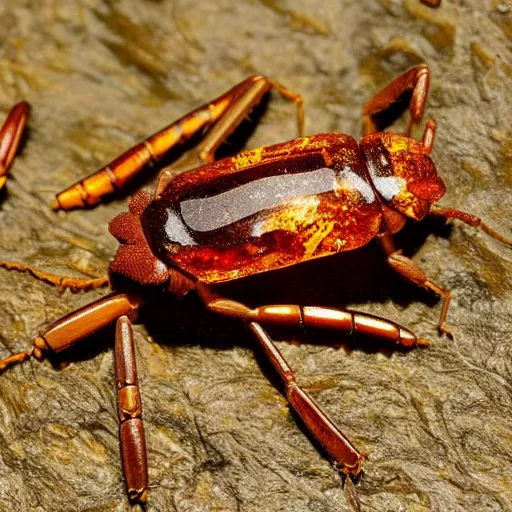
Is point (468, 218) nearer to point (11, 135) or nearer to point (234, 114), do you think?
point (234, 114)

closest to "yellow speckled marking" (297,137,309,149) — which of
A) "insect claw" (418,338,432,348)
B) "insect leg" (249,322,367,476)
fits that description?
"insect leg" (249,322,367,476)

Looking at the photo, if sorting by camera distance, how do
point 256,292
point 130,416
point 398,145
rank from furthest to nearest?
1. point 256,292
2. point 398,145
3. point 130,416

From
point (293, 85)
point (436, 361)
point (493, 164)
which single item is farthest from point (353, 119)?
point (436, 361)

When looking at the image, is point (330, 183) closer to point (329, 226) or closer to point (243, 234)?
point (329, 226)

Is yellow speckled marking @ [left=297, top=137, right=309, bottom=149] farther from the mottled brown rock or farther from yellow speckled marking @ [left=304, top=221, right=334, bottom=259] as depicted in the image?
the mottled brown rock

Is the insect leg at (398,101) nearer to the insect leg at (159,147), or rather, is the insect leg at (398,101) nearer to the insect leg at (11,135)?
the insect leg at (159,147)

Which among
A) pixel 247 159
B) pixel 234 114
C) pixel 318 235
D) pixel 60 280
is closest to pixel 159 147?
pixel 234 114
